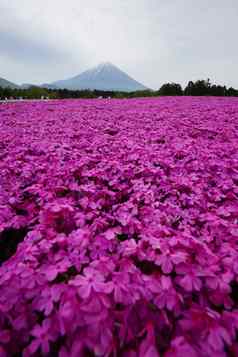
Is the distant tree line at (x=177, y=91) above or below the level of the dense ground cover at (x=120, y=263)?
below

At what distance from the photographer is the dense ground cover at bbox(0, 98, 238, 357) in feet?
3.73

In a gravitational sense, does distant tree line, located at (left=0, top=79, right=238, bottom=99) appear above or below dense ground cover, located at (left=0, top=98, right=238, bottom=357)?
below

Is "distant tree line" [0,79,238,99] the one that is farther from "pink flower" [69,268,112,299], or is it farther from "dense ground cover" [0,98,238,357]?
"pink flower" [69,268,112,299]

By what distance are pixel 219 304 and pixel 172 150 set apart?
3120 millimetres

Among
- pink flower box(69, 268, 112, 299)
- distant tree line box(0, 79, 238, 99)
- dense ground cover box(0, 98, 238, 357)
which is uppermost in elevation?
pink flower box(69, 268, 112, 299)

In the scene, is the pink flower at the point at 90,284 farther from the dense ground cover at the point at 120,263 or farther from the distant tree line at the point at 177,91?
the distant tree line at the point at 177,91

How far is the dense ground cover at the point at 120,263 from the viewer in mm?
1138

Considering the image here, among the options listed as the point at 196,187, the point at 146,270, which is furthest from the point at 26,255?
the point at 196,187

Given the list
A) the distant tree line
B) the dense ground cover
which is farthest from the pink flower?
the distant tree line

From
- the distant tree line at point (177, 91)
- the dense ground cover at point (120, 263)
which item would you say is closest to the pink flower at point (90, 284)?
the dense ground cover at point (120, 263)

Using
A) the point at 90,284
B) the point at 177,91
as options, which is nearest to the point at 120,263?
the point at 90,284

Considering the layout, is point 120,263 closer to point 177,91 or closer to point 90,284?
point 90,284

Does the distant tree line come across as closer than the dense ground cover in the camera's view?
No

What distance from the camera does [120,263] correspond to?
150 centimetres
